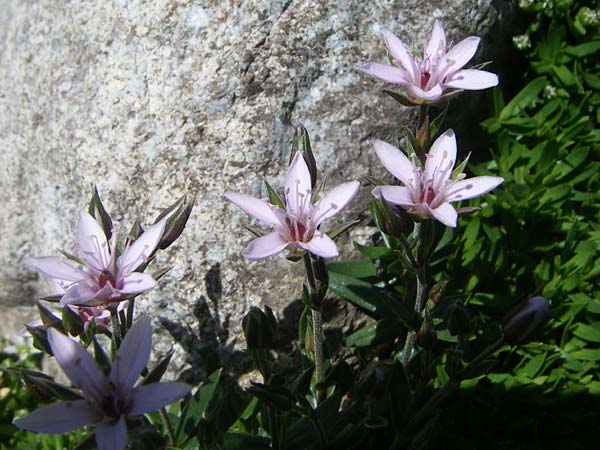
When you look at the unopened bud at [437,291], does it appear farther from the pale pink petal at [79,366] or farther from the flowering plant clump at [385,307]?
the pale pink petal at [79,366]

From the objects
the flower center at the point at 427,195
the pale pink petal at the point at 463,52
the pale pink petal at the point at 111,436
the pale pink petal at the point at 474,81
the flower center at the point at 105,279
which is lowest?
the pale pink petal at the point at 111,436

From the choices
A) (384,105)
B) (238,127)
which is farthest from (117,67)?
(384,105)

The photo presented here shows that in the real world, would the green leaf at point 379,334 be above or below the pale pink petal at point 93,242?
below

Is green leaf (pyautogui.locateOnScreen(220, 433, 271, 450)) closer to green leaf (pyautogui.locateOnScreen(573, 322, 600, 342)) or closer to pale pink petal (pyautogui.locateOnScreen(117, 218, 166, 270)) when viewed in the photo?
pale pink petal (pyautogui.locateOnScreen(117, 218, 166, 270))

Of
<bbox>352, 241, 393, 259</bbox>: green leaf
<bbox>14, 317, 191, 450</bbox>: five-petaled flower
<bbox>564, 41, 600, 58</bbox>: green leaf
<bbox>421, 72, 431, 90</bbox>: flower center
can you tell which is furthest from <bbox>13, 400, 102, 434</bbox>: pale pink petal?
<bbox>564, 41, 600, 58</bbox>: green leaf

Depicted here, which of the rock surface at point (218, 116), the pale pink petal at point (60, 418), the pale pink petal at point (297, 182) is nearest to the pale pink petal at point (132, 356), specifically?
the pale pink petal at point (60, 418)

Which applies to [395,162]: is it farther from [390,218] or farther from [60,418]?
[60,418]
